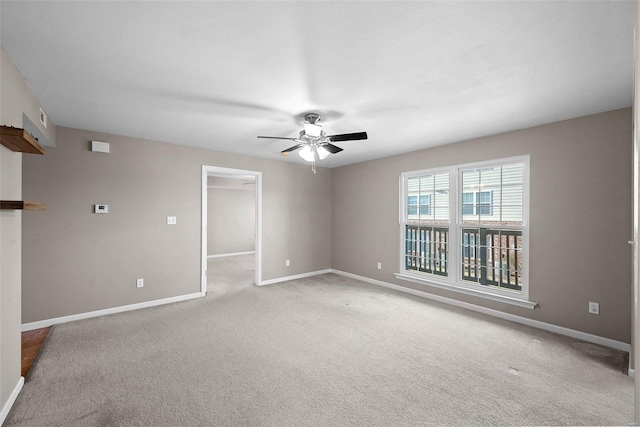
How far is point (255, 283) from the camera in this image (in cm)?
543

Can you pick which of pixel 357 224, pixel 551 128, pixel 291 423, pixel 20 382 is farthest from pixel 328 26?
pixel 357 224

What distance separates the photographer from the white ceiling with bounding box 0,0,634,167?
5.06ft

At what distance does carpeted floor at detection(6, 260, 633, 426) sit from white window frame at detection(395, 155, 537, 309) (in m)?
0.39

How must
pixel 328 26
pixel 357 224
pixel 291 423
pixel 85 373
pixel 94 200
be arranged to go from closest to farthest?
pixel 328 26 → pixel 291 423 → pixel 85 373 → pixel 94 200 → pixel 357 224

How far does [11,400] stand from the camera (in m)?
1.99

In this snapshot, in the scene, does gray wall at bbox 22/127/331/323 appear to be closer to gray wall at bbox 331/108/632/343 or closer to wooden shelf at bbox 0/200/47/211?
wooden shelf at bbox 0/200/47/211

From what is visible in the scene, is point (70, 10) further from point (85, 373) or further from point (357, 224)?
point (357, 224)

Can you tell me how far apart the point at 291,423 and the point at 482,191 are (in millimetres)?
3776

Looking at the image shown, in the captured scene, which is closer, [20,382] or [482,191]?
[20,382]

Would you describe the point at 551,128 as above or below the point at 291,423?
above

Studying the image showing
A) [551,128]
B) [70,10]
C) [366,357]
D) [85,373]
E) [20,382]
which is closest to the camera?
[70,10]

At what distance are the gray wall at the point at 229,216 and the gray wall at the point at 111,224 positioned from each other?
4.17 m

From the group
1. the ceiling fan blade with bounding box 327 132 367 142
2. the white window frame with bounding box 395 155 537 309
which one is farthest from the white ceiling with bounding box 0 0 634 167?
the white window frame with bounding box 395 155 537 309

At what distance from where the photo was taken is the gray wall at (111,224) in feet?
11.2
